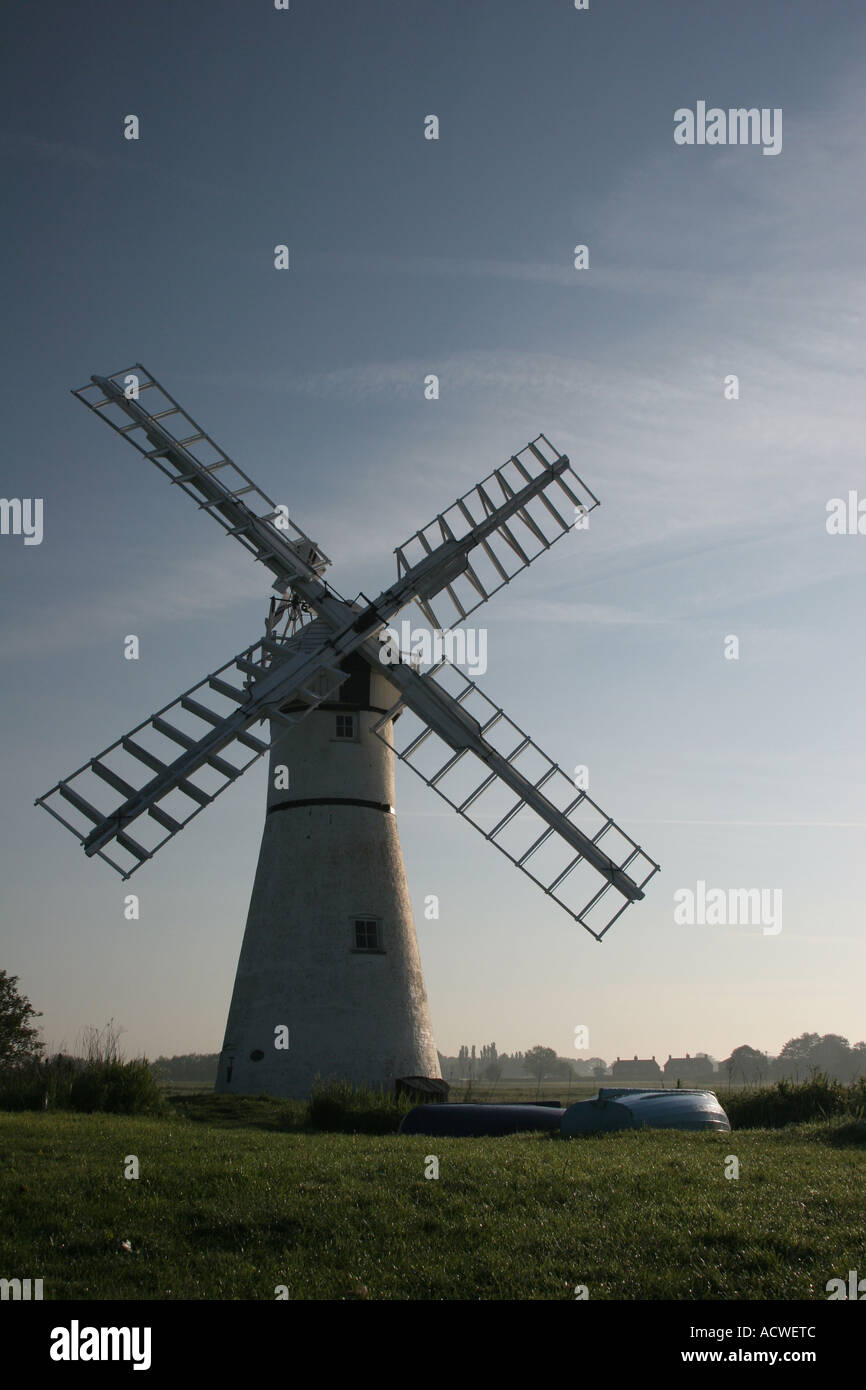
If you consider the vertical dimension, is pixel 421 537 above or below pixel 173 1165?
above

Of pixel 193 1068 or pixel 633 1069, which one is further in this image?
pixel 633 1069

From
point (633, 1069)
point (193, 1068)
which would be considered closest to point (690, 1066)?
point (633, 1069)

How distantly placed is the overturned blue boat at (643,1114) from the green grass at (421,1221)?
141 inches

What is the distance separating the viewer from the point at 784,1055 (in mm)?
182625

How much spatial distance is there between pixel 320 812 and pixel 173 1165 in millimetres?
12727

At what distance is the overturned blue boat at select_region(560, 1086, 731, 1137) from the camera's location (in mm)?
18344

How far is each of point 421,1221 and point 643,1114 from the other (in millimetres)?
9085

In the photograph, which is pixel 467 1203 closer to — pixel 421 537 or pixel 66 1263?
pixel 66 1263

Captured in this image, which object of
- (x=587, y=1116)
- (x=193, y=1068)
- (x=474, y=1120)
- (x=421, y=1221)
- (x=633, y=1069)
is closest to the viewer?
(x=421, y=1221)

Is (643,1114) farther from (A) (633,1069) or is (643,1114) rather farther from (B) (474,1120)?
Answer: (A) (633,1069)

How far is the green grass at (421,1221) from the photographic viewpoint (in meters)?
9.01

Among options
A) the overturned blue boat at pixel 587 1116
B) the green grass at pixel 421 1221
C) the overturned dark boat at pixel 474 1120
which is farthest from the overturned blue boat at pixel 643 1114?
the green grass at pixel 421 1221

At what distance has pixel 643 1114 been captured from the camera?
18.6 meters
